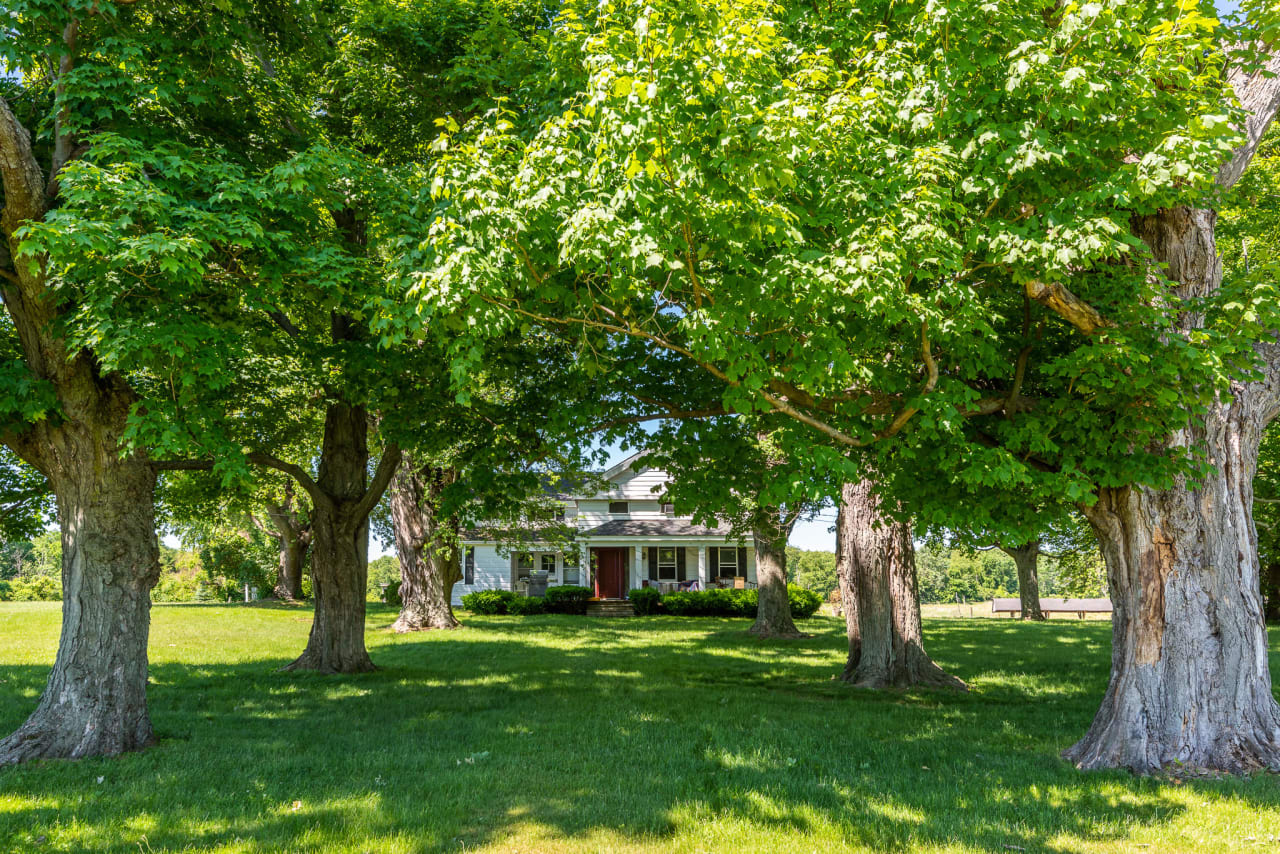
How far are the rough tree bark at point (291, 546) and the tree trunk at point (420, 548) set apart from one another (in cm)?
Answer: 1204

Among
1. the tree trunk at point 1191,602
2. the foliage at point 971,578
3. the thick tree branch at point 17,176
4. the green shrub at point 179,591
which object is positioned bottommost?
the foliage at point 971,578

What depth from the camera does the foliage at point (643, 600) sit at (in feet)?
107

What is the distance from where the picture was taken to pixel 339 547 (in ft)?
47.9

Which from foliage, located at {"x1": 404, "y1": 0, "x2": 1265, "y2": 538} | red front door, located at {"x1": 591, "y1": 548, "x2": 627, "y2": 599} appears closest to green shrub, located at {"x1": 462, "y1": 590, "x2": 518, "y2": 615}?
red front door, located at {"x1": 591, "y1": 548, "x2": 627, "y2": 599}

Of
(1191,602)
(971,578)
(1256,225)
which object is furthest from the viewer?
(971,578)

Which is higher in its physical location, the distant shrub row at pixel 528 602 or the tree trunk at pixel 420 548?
the tree trunk at pixel 420 548

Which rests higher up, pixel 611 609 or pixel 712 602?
pixel 712 602

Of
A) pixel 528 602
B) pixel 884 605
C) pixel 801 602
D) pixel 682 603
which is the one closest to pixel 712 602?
pixel 682 603

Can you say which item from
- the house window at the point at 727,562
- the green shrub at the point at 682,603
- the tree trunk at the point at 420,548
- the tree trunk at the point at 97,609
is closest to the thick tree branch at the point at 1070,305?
the tree trunk at the point at 97,609

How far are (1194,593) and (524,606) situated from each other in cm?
2685

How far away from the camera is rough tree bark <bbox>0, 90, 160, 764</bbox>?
839 centimetres

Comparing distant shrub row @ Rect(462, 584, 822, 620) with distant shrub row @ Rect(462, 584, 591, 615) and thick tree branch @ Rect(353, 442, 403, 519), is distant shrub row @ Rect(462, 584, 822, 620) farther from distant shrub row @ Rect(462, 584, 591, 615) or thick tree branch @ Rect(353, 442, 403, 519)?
thick tree branch @ Rect(353, 442, 403, 519)

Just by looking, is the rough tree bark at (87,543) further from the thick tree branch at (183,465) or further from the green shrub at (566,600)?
the green shrub at (566,600)

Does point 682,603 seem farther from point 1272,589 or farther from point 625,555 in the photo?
point 1272,589
